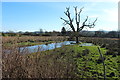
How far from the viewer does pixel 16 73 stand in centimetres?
312

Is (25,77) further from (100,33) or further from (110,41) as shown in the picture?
(110,41)

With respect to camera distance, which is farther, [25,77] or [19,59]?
[19,59]

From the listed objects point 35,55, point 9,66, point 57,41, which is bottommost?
point 9,66

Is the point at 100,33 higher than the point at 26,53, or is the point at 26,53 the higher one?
the point at 100,33

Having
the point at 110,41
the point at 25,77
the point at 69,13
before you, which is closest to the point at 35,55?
the point at 25,77

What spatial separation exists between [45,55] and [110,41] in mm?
13542

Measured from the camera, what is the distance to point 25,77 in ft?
9.91

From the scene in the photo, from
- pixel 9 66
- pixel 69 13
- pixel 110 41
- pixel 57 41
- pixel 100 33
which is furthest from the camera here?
pixel 69 13

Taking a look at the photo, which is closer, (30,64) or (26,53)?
(30,64)

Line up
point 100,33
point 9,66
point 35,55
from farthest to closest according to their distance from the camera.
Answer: point 100,33, point 35,55, point 9,66

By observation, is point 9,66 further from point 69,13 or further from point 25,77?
point 69,13

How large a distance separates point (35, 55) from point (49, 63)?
0.49 meters

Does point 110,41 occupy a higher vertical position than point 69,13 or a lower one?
lower

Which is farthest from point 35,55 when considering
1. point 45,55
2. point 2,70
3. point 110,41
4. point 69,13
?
point 69,13
